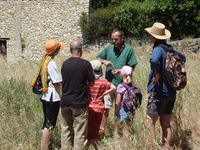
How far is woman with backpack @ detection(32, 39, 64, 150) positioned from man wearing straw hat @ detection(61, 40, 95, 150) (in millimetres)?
199

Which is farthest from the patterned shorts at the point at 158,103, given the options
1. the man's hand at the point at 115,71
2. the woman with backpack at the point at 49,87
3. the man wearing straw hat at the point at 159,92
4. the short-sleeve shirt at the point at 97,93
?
the woman with backpack at the point at 49,87

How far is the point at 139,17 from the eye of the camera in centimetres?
1291

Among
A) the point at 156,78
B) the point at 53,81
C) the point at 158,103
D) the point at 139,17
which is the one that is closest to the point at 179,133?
the point at 158,103

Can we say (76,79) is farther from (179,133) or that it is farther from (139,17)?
(139,17)

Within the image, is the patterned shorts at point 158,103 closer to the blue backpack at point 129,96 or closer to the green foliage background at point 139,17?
the blue backpack at point 129,96

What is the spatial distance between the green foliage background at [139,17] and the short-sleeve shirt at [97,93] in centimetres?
920

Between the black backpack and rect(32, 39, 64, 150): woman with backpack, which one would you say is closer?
the black backpack

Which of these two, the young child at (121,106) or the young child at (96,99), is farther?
the young child at (121,106)

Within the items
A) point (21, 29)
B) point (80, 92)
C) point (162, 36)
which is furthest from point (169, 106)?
point (21, 29)

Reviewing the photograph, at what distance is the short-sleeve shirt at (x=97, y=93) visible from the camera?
3.63 m

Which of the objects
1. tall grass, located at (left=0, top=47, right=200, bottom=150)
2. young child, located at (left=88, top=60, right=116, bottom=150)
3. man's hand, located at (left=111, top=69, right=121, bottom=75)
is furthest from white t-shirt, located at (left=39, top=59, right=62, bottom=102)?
man's hand, located at (left=111, top=69, right=121, bottom=75)

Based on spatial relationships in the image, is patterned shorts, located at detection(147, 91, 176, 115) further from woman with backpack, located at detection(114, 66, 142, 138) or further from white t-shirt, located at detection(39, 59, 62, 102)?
white t-shirt, located at detection(39, 59, 62, 102)

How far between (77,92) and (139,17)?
402 inches

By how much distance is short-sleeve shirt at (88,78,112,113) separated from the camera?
11.9 feet
